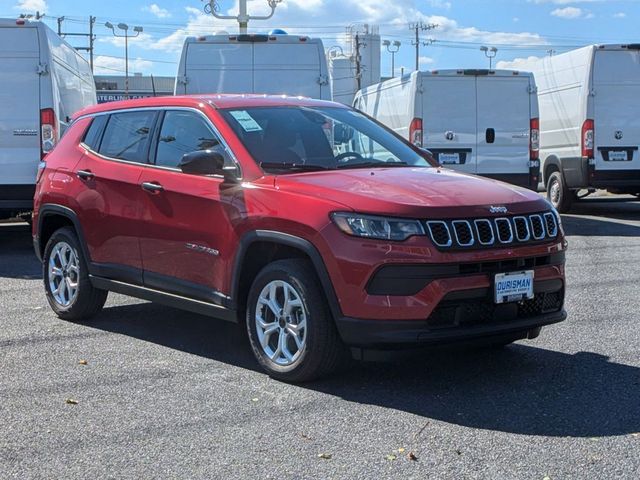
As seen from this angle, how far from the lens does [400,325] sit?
15.5ft

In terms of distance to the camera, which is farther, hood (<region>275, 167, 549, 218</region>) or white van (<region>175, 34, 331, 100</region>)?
white van (<region>175, 34, 331, 100</region>)

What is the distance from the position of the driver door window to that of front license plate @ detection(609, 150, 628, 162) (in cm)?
1048

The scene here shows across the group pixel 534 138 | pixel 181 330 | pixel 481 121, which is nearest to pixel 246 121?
pixel 181 330

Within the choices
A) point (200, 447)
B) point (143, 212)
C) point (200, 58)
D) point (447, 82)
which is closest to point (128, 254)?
point (143, 212)

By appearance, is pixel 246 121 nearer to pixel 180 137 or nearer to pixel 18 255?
pixel 180 137

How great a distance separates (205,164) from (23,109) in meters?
6.05

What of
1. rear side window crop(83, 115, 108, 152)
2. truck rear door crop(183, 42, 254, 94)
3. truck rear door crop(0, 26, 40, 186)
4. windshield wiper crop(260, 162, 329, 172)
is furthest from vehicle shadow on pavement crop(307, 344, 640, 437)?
truck rear door crop(183, 42, 254, 94)

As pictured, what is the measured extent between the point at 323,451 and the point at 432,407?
87cm

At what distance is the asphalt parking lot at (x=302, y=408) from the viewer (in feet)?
13.1

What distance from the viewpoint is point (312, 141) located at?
19.3 ft

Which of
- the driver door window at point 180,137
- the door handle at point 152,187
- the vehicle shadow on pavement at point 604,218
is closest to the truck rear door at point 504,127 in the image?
the vehicle shadow on pavement at point 604,218

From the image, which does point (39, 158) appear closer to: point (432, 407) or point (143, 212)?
point (143, 212)

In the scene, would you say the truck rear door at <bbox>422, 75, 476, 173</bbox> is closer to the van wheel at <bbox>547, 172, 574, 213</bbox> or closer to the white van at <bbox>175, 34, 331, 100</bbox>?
the white van at <bbox>175, 34, 331, 100</bbox>

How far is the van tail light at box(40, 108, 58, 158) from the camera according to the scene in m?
10.7
